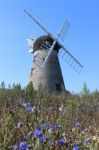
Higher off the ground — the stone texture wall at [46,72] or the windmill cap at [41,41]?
the windmill cap at [41,41]

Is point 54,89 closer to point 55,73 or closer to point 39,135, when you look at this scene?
point 55,73

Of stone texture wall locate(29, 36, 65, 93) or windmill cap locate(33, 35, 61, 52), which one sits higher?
windmill cap locate(33, 35, 61, 52)

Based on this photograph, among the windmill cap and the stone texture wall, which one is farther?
the windmill cap

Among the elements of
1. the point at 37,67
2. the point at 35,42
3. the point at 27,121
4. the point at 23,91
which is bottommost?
the point at 27,121

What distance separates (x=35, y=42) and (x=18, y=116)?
29829 millimetres

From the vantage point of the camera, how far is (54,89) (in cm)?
3228

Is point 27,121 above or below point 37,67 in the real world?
below

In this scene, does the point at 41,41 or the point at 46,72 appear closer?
the point at 46,72

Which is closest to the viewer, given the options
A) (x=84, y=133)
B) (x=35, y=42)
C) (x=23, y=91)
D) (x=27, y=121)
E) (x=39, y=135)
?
(x=39, y=135)

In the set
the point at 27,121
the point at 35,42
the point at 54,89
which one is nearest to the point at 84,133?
the point at 27,121

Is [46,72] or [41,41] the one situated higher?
[41,41]

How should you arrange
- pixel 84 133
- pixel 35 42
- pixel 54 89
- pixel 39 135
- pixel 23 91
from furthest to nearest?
pixel 35 42, pixel 54 89, pixel 23 91, pixel 84 133, pixel 39 135

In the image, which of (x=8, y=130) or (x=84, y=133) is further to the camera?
(x=84, y=133)

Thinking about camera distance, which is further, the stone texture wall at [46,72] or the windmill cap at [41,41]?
the windmill cap at [41,41]
